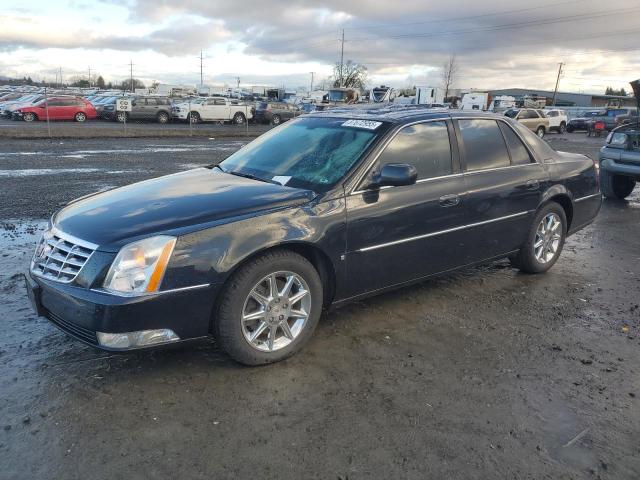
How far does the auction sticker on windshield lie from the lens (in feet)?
14.2

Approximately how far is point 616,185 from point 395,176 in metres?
8.41

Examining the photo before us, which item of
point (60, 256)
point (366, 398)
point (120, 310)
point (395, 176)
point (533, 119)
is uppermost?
point (395, 176)

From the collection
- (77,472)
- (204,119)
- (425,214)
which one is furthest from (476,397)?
(204,119)

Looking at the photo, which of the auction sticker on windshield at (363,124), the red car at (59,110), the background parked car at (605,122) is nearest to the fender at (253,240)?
the auction sticker on windshield at (363,124)

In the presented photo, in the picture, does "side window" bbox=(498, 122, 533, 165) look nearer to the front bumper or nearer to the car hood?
the car hood

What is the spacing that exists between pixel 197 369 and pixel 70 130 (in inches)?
945

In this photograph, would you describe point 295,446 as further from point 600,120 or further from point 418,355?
point 600,120

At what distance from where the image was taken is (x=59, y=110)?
103ft

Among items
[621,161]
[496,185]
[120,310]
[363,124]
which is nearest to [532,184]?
[496,185]

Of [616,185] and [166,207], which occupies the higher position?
[166,207]

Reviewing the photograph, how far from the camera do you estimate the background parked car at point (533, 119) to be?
109 ft

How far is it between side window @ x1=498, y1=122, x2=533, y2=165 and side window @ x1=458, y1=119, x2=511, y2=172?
0.27 feet

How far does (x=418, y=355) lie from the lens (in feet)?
12.5

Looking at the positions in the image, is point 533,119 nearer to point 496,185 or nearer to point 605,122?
point 605,122
